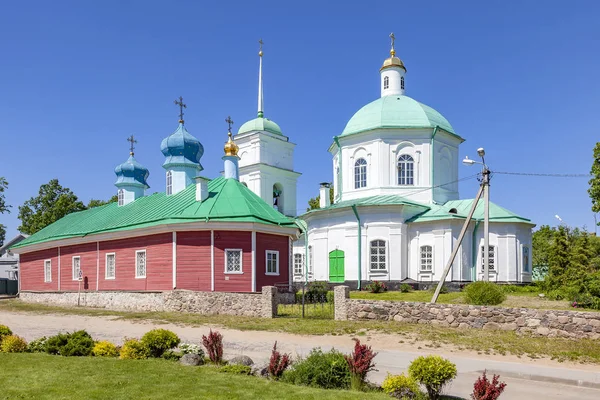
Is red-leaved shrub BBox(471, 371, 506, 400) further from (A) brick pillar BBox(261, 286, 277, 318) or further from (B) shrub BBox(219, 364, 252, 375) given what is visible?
(A) brick pillar BBox(261, 286, 277, 318)

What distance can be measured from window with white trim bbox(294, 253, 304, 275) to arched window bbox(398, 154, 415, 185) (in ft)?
28.9

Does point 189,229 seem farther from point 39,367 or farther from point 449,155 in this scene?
point 449,155

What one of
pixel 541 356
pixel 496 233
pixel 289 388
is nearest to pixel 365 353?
pixel 289 388

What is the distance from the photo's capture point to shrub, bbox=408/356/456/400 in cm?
761

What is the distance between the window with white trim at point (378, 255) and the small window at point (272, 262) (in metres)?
7.83

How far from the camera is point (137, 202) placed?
30703 millimetres

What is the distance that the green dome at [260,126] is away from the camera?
135 ft

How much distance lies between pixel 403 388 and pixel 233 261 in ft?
52.4

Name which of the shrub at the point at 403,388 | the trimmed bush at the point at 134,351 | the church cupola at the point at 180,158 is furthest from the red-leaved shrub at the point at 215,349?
the church cupola at the point at 180,158

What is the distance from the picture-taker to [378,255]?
99.3ft

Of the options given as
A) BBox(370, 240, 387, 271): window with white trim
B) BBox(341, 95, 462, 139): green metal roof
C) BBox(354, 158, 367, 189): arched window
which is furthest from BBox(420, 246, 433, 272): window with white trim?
BBox(341, 95, 462, 139): green metal roof

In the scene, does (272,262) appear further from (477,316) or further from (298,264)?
(298,264)

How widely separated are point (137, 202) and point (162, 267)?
27.3ft

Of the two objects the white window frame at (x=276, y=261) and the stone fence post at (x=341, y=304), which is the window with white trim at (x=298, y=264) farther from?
the stone fence post at (x=341, y=304)
